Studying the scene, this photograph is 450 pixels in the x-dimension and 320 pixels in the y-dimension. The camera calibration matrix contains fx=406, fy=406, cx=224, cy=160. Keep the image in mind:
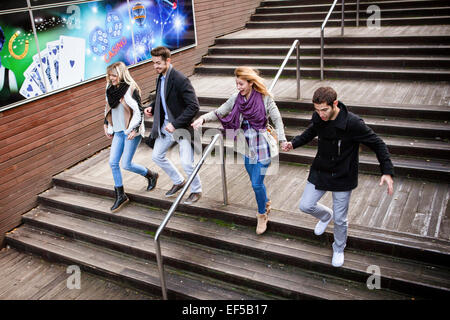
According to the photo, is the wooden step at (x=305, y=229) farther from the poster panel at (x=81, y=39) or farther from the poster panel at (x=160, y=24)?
the poster panel at (x=160, y=24)

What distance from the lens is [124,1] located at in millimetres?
6914

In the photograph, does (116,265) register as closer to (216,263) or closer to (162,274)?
(162,274)

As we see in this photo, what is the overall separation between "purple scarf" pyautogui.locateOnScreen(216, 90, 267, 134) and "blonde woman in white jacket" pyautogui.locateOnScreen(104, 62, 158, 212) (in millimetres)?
1316

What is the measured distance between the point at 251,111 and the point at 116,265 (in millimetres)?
2477

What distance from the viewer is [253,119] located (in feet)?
13.4

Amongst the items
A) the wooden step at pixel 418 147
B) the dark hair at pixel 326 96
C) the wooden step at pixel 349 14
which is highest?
the wooden step at pixel 349 14

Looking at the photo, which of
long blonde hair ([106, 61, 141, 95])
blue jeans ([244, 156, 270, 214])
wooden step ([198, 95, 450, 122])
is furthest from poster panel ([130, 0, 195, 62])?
blue jeans ([244, 156, 270, 214])

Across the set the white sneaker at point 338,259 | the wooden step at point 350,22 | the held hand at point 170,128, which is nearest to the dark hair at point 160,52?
the held hand at point 170,128

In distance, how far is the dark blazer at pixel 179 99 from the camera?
4543 mm

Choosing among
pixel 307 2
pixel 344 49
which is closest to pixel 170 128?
pixel 344 49

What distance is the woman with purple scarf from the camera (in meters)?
3.97

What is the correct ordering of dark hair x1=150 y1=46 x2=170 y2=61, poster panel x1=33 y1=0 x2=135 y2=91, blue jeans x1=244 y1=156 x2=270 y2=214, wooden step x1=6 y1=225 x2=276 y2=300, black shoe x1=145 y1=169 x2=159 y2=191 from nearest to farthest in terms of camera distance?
blue jeans x1=244 y1=156 x2=270 y2=214 < wooden step x1=6 y1=225 x2=276 y2=300 < dark hair x1=150 y1=46 x2=170 y2=61 < black shoe x1=145 y1=169 x2=159 y2=191 < poster panel x1=33 y1=0 x2=135 y2=91

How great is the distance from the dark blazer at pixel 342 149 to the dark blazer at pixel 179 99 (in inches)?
58.2

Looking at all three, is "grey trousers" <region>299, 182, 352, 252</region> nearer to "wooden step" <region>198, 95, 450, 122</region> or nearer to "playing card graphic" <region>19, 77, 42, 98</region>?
"wooden step" <region>198, 95, 450, 122</region>
